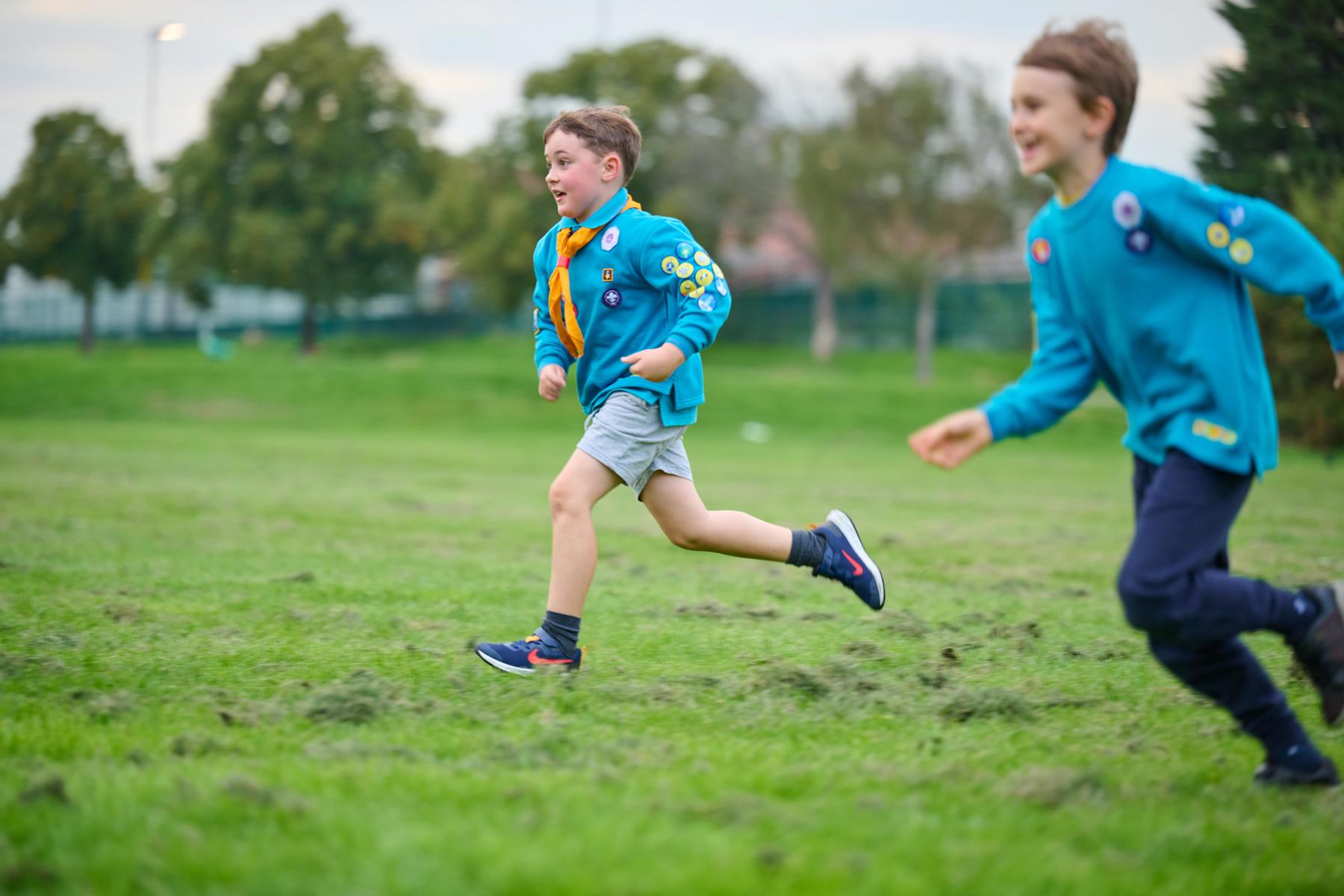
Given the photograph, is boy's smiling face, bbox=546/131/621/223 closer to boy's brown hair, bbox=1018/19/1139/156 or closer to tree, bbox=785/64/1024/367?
boy's brown hair, bbox=1018/19/1139/156

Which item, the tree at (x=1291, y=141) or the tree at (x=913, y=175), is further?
the tree at (x=913, y=175)

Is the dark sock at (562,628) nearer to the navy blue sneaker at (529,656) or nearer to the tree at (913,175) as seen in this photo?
the navy blue sneaker at (529,656)

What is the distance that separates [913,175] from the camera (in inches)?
1639

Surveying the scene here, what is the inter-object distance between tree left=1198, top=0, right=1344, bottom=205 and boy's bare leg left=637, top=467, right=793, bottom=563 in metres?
15.7

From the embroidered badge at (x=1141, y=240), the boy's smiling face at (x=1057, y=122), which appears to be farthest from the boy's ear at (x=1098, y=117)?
the embroidered badge at (x=1141, y=240)

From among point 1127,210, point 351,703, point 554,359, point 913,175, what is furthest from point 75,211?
point 1127,210

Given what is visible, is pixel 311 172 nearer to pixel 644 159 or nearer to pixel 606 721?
pixel 644 159

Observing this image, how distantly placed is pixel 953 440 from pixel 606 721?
136 centimetres

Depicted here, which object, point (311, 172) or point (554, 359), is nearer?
point (554, 359)

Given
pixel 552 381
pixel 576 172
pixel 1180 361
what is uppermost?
pixel 576 172

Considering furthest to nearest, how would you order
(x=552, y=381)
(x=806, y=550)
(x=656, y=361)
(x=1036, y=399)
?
(x=806, y=550)
(x=552, y=381)
(x=656, y=361)
(x=1036, y=399)

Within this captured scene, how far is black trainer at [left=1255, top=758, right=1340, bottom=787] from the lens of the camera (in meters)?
3.38

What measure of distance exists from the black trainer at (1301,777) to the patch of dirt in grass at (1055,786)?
478mm

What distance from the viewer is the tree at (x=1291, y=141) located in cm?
1780
